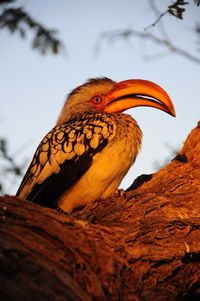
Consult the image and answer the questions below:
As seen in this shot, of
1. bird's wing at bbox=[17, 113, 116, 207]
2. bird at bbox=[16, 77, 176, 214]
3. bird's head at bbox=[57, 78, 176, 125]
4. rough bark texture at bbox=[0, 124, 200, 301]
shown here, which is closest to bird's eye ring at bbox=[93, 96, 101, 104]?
bird's head at bbox=[57, 78, 176, 125]

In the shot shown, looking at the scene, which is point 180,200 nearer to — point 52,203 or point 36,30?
point 52,203

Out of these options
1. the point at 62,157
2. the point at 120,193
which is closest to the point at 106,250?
the point at 120,193

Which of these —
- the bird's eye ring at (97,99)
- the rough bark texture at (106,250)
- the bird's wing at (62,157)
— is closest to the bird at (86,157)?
the bird's wing at (62,157)

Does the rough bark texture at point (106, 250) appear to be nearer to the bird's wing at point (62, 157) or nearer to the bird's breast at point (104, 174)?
the bird's breast at point (104, 174)

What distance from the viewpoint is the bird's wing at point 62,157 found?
5289 millimetres

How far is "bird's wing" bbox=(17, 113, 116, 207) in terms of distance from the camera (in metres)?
5.29

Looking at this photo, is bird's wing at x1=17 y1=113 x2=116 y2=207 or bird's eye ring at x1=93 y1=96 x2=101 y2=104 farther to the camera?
bird's eye ring at x1=93 y1=96 x2=101 y2=104

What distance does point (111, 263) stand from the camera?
12.1 ft

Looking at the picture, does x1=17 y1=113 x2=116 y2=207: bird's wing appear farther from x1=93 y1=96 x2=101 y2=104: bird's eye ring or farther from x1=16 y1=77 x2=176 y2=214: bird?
x1=93 y1=96 x2=101 y2=104: bird's eye ring

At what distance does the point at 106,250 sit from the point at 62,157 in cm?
180

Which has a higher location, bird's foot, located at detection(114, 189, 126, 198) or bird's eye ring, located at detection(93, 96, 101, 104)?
bird's eye ring, located at detection(93, 96, 101, 104)

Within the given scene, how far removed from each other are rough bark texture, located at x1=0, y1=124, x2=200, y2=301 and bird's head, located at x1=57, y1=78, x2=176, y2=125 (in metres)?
1.34

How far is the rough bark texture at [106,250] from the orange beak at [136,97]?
129cm

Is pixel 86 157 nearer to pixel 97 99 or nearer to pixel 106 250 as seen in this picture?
pixel 97 99
